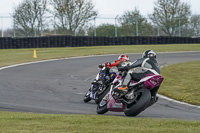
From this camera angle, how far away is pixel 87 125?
22.9 feet

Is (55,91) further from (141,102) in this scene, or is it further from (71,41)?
(71,41)

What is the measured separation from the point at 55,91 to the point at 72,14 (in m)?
27.8

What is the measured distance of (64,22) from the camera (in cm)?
3844

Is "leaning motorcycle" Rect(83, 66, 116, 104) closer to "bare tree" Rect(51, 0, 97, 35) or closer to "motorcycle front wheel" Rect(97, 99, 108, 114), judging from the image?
"motorcycle front wheel" Rect(97, 99, 108, 114)

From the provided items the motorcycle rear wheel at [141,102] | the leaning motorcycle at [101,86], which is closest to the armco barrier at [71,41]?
the leaning motorcycle at [101,86]

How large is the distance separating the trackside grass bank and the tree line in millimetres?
29356

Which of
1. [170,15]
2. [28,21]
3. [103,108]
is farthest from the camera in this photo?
[170,15]

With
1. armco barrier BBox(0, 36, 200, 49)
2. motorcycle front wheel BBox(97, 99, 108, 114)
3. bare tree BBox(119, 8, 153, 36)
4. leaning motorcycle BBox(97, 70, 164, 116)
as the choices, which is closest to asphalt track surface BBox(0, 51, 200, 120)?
motorcycle front wheel BBox(97, 99, 108, 114)

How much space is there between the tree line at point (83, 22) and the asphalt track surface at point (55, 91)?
1529 centimetres

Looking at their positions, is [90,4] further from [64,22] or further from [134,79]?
[134,79]

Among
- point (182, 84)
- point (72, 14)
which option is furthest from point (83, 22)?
point (182, 84)

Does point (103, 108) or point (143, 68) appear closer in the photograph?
point (143, 68)

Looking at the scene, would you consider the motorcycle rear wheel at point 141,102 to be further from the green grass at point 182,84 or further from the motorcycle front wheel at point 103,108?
the green grass at point 182,84

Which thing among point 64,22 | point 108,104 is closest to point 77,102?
point 108,104
